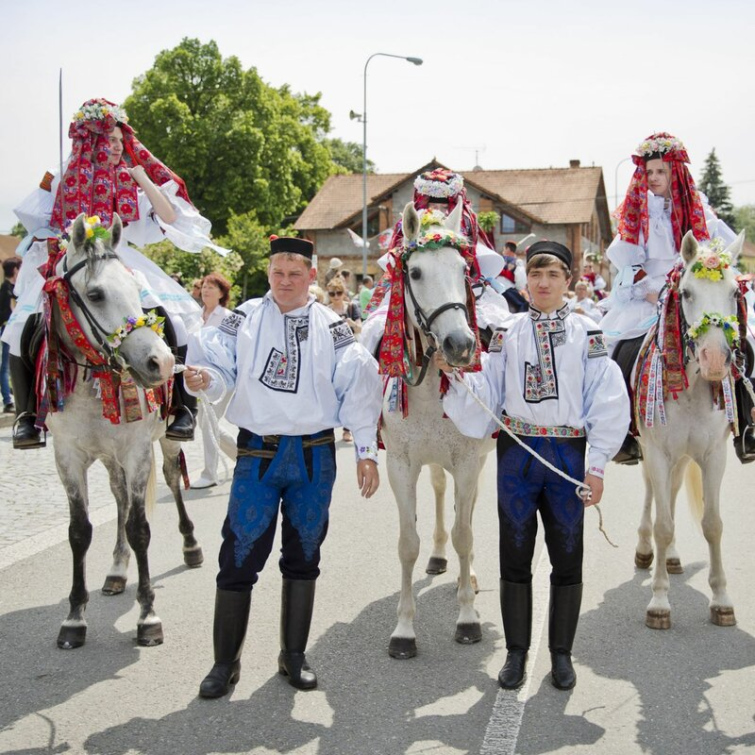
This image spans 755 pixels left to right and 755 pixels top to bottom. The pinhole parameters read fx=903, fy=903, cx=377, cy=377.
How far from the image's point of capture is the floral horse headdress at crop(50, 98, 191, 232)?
557 centimetres

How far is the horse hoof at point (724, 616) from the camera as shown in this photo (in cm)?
533

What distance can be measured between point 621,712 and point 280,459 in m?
1.99

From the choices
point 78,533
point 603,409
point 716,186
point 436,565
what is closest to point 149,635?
point 78,533

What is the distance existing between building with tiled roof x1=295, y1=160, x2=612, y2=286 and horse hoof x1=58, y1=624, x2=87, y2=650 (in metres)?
44.2

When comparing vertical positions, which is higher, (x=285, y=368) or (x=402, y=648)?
(x=285, y=368)

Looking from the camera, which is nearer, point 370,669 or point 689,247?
point 370,669

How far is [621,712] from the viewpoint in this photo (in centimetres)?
420

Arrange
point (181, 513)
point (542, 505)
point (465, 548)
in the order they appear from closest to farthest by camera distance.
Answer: point (542, 505)
point (465, 548)
point (181, 513)

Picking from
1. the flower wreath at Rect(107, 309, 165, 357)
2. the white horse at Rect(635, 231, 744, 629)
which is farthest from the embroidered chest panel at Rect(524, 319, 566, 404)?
the flower wreath at Rect(107, 309, 165, 357)

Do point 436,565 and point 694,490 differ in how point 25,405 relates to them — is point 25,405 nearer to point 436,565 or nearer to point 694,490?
point 436,565

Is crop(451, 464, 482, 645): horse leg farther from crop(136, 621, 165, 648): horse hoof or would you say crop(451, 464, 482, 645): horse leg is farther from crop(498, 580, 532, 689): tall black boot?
crop(136, 621, 165, 648): horse hoof

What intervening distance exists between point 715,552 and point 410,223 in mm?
2795

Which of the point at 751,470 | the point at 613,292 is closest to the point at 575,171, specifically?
the point at 751,470

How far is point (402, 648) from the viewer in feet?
16.2
